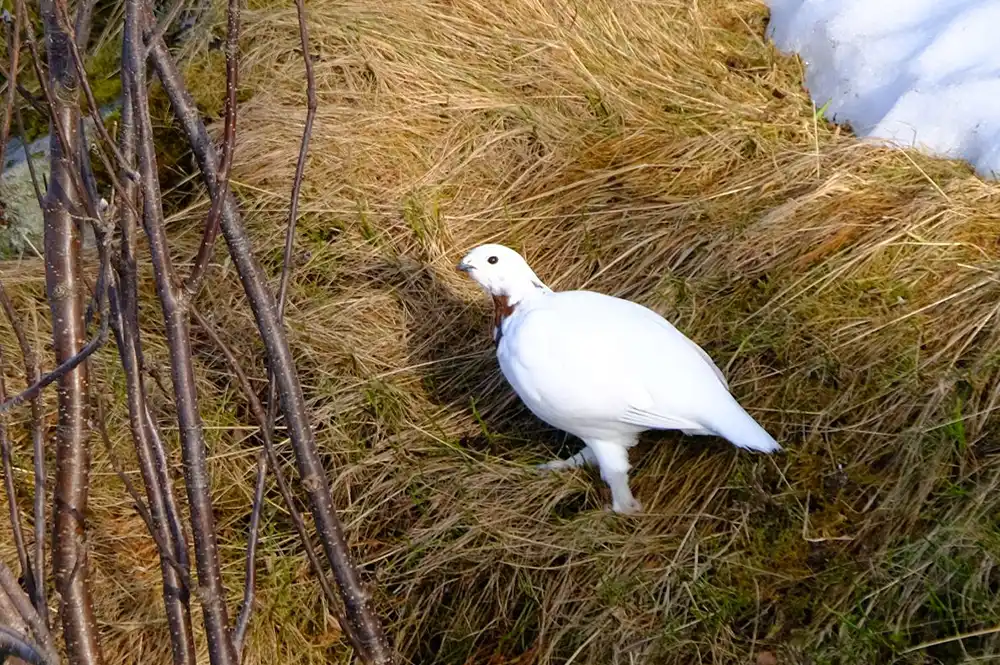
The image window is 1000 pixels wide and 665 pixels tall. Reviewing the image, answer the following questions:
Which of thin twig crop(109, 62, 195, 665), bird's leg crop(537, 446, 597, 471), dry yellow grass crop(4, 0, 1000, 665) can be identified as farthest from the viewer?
bird's leg crop(537, 446, 597, 471)

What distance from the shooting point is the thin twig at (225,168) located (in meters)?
1.21

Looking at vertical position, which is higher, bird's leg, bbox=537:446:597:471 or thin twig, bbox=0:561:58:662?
thin twig, bbox=0:561:58:662

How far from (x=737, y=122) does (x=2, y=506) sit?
2385 millimetres

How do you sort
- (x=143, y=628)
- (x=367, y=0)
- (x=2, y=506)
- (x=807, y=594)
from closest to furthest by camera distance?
1. (x=807, y=594)
2. (x=143, y=628)
3. (x=2, y=506)
4. (x=367, y=0)

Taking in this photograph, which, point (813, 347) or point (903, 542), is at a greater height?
point (813, 347)

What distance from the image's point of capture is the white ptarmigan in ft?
7.63

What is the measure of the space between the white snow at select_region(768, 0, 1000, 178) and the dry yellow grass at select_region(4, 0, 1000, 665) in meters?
0.12

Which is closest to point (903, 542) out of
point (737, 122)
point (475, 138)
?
point (737, 122)

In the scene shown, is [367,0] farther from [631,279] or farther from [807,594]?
[807,594]

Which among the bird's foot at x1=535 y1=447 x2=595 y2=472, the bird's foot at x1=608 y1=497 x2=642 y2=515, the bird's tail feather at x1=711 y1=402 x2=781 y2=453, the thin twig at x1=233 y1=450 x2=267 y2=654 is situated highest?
the thin twig at x1=233 y1=450 x2=267 y2=654

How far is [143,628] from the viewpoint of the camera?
92.9 inches

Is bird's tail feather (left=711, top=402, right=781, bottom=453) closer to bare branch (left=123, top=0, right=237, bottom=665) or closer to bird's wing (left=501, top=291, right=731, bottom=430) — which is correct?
bird's wing (left=501, top=291, right=731, bottom=430)

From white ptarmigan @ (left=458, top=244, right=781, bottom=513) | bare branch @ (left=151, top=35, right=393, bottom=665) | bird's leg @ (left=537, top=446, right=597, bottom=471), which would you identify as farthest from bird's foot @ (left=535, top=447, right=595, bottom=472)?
bare branch @ (left=151, top=35, right=393, bottom=665)

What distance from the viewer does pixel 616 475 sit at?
2469 mm
